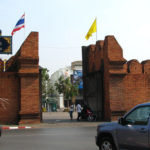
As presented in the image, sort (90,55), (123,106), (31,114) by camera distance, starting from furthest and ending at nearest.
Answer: (90,55), (123,106), (31,114)

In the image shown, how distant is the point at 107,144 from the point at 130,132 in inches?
38.8

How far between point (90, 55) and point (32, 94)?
29.6 feet

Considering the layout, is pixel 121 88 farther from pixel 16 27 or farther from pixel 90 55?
pixel 16 27

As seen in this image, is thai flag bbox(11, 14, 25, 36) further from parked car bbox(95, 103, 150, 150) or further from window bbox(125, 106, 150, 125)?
window bbox(125, 106, 150, 125)

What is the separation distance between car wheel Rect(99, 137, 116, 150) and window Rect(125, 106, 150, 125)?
31.2 inches

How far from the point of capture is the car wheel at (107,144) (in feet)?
27.2

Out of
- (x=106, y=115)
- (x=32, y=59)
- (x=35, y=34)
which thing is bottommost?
(x=106, y=115)

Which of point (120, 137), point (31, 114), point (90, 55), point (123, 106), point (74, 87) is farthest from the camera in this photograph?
point (74, 87)

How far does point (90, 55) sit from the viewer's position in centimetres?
2972

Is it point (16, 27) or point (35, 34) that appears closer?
point (35, 34)

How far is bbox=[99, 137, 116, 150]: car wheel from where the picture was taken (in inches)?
327

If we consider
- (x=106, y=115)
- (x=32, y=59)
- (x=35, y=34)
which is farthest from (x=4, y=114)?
(x=106, y=115)

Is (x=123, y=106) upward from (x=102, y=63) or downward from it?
downward

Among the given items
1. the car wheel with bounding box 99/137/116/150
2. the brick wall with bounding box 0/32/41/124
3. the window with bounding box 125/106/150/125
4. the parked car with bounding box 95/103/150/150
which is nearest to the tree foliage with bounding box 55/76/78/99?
the brick wall with bounding box 0/32/41/124
